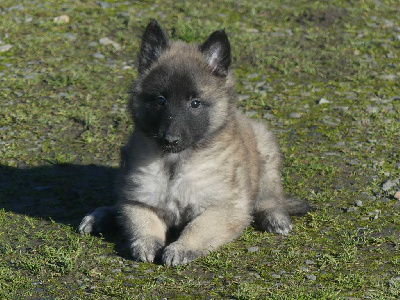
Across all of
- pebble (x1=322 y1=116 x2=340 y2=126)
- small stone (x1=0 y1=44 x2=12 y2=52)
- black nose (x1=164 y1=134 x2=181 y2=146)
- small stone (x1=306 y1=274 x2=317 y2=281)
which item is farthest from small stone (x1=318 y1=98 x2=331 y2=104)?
small stone (x1=0 y1=44 x2=12 y2=52)

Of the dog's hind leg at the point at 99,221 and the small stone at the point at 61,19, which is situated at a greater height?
the dog's hind leg at the point at 99,221

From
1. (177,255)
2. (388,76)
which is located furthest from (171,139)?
(388,76)

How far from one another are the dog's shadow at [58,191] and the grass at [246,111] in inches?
0.7

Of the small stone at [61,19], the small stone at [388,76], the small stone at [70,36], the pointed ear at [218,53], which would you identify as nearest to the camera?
the pointed ear at [218,53]

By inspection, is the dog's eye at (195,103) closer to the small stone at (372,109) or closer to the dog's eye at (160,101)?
the dog's eye at (160,101)

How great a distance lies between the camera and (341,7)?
10.6 m

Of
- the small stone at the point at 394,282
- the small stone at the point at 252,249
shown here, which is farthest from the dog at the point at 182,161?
the small stone at the point at 394,282

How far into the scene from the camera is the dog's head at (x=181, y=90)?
15.8 feet

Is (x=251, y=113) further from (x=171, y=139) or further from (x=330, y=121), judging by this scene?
(x=171, y=139)

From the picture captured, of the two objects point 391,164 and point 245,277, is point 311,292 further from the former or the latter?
point 391,164

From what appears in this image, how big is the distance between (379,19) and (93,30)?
439 cm

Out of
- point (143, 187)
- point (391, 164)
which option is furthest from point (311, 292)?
point (391, 164)

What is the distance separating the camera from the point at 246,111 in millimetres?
7891

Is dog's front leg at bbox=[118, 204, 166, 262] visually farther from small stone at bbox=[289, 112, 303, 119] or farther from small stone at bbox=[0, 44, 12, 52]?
small stone at bbox=[0, 44, 12, 52]
